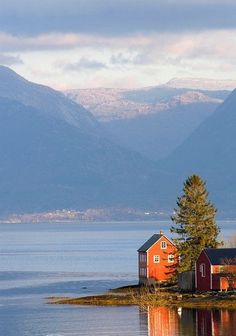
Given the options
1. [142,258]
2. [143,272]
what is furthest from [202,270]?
[142,258]

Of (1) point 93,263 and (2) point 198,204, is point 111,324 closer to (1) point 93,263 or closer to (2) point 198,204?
(2) point 198,204

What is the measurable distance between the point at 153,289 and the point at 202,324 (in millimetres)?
26705

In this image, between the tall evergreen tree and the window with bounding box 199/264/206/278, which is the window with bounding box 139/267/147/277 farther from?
the window with bounding box 199/264/206/278

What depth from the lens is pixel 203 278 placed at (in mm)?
109688

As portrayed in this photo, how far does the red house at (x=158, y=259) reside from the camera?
125750 millimetres

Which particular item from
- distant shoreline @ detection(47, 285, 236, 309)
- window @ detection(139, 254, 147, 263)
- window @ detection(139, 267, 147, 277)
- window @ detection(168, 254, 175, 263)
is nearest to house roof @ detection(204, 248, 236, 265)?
distant shoreline @ detection(47, 285, 236, 309)

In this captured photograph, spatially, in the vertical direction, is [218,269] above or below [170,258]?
below

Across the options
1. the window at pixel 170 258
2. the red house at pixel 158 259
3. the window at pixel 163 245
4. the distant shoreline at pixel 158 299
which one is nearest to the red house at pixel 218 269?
the distant shoreline at pixel 158 299

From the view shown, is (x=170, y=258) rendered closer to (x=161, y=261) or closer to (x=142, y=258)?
(x=161, y=261)

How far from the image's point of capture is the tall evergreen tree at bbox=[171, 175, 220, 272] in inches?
4505

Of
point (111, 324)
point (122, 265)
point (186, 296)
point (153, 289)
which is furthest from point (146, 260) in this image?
point (122, 265)

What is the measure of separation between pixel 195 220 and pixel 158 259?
13.3m

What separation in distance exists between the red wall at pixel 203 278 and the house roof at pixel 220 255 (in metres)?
0.53

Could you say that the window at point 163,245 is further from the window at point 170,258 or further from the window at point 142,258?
the window at point 142,258
